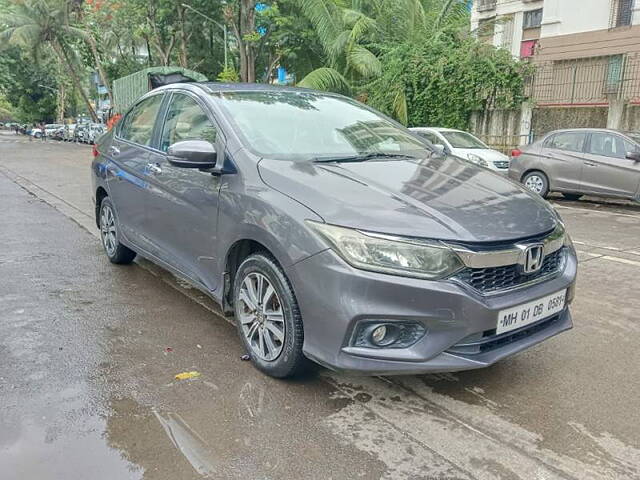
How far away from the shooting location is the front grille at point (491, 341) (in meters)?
2.78

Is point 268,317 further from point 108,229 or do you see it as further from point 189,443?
point 108,229

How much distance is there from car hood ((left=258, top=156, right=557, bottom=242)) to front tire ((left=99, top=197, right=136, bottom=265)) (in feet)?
8.57

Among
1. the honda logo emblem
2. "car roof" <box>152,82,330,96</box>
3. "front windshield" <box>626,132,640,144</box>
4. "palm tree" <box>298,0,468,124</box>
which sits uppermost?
"palm tree" <box>298,0,468,124</box>

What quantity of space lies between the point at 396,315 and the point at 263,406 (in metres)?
0.90

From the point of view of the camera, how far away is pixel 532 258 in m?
2.92

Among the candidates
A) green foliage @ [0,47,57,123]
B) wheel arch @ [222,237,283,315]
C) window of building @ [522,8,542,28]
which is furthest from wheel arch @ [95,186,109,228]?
green foliage @ [0,47,57,123]

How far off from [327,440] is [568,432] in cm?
117

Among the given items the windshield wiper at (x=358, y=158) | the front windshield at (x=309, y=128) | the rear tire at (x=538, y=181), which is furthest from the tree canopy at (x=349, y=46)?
the windshield wiper at (x=358, y=158)

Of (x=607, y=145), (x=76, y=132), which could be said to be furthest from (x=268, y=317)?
(x=76, y=132)

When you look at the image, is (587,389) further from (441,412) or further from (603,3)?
(603,3)

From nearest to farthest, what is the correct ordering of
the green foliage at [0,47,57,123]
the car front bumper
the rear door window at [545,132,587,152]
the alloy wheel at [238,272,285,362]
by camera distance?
the car front bumper
the alloy wheel at [238,272,285,362]
the rear door window at [545,132,587,152]
the green foliage at [0,47,57,123]

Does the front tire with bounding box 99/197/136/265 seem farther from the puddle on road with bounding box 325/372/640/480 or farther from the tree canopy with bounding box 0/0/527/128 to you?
the tree canopy with bounding box 0/0/527/128

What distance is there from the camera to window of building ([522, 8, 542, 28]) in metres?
26.3

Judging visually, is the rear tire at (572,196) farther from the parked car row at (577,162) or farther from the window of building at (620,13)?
the window of building at (620,13)
